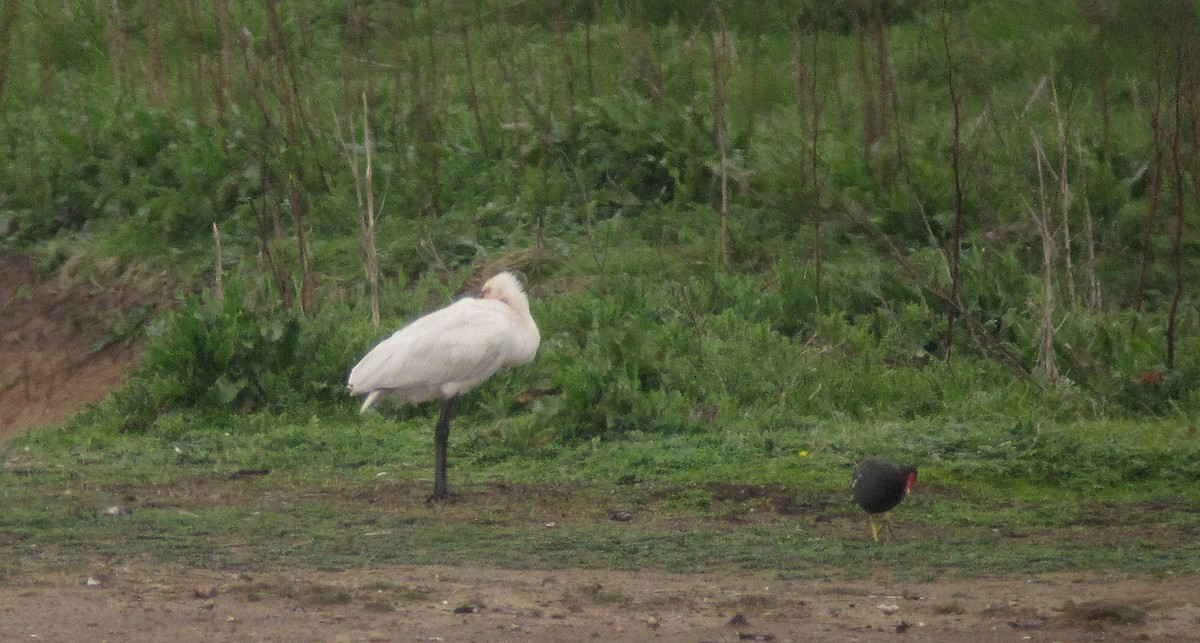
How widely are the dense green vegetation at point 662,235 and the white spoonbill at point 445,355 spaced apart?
1.53 feet

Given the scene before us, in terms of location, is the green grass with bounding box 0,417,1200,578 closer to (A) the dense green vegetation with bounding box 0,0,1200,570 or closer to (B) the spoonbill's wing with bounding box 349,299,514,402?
(A) the dense green vegetation with bounding box 0,0,1200,570

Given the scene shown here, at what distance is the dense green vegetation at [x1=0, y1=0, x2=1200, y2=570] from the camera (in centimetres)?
866

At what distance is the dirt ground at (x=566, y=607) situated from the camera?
5.25 meters

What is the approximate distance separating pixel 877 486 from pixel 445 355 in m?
2.31

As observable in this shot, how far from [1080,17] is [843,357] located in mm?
6470

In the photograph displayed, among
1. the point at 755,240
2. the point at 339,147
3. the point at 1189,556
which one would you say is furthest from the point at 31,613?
the point at 339,147

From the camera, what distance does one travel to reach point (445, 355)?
Answer: 8.15 meters

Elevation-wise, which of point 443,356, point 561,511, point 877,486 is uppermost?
point 443,356

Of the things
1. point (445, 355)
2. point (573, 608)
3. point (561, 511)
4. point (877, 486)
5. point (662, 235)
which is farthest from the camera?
point (662, 235)

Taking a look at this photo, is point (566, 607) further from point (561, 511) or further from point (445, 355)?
point (445, 355)

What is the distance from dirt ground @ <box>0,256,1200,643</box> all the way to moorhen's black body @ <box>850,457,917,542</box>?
79 cm

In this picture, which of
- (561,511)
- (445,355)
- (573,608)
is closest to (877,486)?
(561,511)

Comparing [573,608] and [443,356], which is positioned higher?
[443,356]

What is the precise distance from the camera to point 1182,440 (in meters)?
7.99
